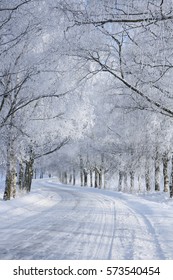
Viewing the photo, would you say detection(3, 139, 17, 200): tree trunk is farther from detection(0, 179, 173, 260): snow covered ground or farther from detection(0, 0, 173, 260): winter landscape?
detection(0, 179, 173, 260): snow covered ground

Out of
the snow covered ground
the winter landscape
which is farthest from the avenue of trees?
the snow covered ground

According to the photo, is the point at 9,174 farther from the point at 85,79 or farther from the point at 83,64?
the point at 83,64

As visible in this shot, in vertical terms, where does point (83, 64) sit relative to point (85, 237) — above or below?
above

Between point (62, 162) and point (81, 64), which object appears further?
point (62, 162)

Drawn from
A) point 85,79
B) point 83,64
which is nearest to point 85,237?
point 85,79

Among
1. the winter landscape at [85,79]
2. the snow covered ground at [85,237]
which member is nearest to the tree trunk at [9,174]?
the winter landscape at [85,79]

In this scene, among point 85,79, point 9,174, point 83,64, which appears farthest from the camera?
point 9,174

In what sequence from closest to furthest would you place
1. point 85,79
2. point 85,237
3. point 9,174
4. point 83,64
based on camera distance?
point 85,237, point 83,64, point 85,79, point 9,174

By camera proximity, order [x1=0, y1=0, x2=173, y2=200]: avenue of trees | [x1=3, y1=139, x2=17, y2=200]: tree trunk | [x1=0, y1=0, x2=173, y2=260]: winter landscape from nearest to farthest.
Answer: [x1=0, y1=0, x2=173, y2=260]: winter landscape < [x1=0, y1=0, x2=173, y2=200]: avenue of trees < [x1=3, y1=139, x2=17, y2=200]: tree trunk

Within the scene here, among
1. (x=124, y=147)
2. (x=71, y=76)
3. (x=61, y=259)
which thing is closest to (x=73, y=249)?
(x=61, y=259)

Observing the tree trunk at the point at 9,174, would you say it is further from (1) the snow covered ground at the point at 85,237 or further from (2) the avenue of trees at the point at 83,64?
(1) the snow covered ground at the point at 85,237

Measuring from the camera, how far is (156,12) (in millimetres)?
7566
